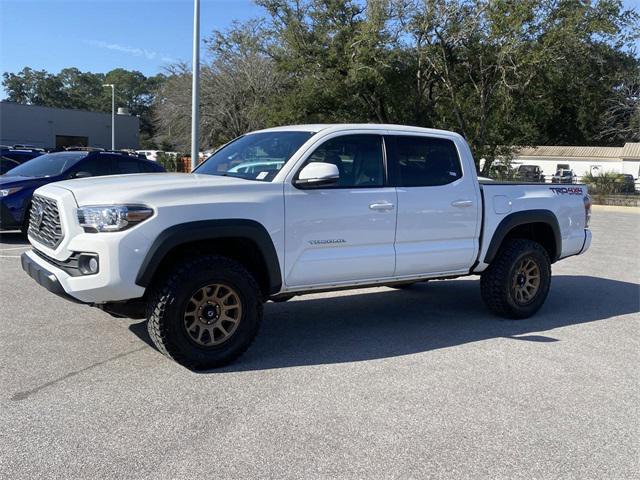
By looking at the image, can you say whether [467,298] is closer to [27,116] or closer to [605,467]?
[605,467]

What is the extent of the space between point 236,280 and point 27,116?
58815 millimetres

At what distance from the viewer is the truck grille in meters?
4.64

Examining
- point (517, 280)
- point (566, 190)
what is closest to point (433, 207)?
point (517, 280)

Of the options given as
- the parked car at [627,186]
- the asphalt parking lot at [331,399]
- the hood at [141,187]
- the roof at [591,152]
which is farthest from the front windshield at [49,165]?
the roof at [591,152]

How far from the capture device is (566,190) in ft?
23.2

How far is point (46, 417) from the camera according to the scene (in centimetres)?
376

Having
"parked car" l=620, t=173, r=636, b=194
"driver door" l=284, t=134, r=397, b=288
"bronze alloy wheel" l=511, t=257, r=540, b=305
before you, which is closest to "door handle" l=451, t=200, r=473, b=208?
"driver door" l=284, t=134, r=397, b=288

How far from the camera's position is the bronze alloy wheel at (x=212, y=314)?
464 cm

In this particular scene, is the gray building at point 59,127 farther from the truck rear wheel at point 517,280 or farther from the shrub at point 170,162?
the truck rear wheel at point 517,280

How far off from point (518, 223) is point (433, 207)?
1243 millimetres

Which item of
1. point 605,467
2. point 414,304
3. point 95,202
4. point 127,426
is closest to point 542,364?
point 605,467

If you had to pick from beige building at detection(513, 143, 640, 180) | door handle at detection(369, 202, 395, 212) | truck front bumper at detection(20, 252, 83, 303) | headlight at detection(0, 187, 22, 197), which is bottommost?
truck front bumper at detection(20, 252, 83, 303)

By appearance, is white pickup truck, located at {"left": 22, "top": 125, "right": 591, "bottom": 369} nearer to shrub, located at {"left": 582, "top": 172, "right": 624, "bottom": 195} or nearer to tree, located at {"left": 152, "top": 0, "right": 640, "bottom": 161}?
tree, located at {"left": 152, "top": 0, "right": 640, "bottom": 161}

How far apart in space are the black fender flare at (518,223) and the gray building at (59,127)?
2078 inches
